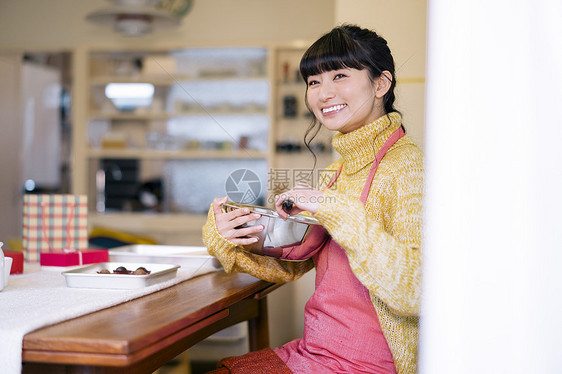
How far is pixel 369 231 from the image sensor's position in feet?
3.21

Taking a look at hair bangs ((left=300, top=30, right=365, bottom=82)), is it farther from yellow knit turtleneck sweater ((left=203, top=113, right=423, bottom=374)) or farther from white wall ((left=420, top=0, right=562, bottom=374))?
white wall ((left=420, top=0, right=562, bottom=374))

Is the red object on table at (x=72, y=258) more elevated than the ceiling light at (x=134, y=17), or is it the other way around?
the ceiling light at (x=134, y=17)

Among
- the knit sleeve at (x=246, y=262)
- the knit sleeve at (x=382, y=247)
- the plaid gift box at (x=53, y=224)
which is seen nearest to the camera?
the knit sleeve at (x=382, y=247)

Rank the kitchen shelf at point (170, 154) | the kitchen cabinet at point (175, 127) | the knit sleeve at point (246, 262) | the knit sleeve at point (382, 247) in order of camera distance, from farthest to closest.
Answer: the kitchen shelf at point (170, 154), the kitchen cabinet at point (175, 127), the knit sleeve at point (246, 262), the knit sleeve at point (382, 247)

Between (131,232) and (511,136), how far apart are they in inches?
141

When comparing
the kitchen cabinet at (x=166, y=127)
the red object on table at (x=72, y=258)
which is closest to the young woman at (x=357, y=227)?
the red object on table at (x=72, y=258)

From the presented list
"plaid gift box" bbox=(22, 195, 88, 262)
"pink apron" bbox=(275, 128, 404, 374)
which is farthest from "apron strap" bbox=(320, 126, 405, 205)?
"plaid gift box" bbox=(22, 195, 88, 262)

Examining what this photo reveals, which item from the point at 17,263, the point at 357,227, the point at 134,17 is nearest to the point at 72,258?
the point at 17,263

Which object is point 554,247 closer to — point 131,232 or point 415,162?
point 415,162

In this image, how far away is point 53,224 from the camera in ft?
5.52

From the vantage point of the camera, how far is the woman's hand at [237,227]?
1179 millimetres

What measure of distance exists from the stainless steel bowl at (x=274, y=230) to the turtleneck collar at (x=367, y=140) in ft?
0.53

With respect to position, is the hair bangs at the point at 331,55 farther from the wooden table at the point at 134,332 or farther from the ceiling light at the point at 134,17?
the ceiling light at the point at 134,17

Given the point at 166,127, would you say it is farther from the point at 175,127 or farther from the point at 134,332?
the point at 134,332
